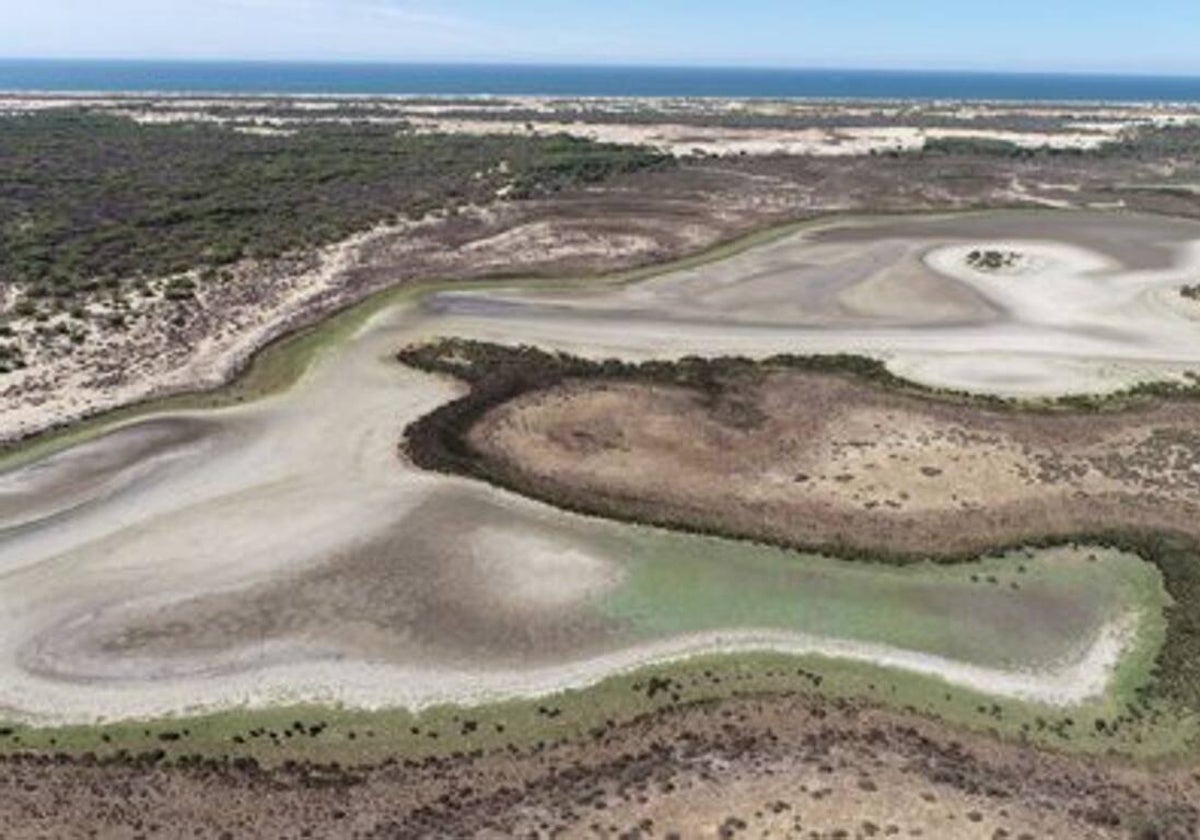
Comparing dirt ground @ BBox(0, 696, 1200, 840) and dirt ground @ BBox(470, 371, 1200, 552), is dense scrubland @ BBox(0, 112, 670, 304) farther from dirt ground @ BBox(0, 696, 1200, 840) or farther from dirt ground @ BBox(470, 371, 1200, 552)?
dirt ground @ BBox(0, 696, 1200, 840)

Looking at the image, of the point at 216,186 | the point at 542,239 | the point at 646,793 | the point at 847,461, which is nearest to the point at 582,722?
the point at 646,793

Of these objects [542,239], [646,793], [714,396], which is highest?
[542,239]

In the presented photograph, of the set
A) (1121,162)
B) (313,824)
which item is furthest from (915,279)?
(1121,162)

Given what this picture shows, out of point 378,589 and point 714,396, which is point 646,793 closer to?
point 378,589

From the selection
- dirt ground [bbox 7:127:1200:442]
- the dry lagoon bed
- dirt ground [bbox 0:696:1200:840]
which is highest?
dirt ground [bbox 7:127:1200:442]

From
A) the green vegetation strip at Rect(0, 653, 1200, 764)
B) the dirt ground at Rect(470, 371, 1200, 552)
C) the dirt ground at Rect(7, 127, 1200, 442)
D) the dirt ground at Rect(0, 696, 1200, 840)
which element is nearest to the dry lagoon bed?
the green vegetation strip at Rect(0, 653, 1200, 764)

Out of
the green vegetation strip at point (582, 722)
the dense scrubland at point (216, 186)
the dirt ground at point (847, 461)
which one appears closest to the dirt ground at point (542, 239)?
the dense scrubland at point (216, 186)

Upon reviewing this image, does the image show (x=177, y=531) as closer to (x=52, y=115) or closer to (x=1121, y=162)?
(x=1121, y=162)
